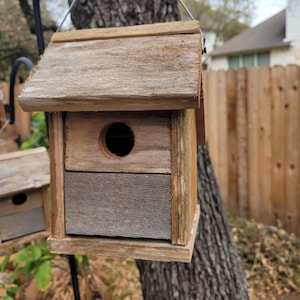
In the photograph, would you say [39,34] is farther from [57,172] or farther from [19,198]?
[19,198]

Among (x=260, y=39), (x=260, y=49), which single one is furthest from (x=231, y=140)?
(x=260, y=49)

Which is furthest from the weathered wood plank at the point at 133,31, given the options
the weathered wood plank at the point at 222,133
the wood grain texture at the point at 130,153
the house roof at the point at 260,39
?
the house roof at the point at 260,39

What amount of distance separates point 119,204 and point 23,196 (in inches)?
27.9

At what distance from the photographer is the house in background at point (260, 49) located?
6.43 m

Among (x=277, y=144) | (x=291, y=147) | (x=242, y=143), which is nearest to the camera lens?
(x=291, y=147)

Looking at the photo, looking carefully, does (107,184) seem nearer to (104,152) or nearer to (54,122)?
(104,152)

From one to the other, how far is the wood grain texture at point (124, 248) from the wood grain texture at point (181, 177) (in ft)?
0.11

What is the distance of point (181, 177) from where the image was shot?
1153mm

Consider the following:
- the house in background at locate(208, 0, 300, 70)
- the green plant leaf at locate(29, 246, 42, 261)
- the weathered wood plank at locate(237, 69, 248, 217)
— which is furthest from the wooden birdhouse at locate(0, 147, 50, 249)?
the house in background at locate(208, 0, 300, 70)

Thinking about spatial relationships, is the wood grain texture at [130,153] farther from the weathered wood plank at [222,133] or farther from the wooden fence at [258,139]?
the weathered wood plank at [222,133]

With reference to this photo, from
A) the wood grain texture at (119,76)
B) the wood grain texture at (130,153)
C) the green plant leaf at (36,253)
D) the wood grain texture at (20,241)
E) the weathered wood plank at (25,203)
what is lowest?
the green plant leaf at (36,253)

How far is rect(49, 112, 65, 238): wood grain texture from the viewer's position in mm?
1219

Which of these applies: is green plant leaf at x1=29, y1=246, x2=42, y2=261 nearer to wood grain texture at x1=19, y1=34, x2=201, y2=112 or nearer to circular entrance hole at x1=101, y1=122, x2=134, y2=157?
circular entrance hole at x1=101, y1=122, x2=134, y2=157

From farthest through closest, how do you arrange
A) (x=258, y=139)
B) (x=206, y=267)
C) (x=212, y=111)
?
(x=212, y=111)
(x=258, y=139)
(x=206, y=267)
